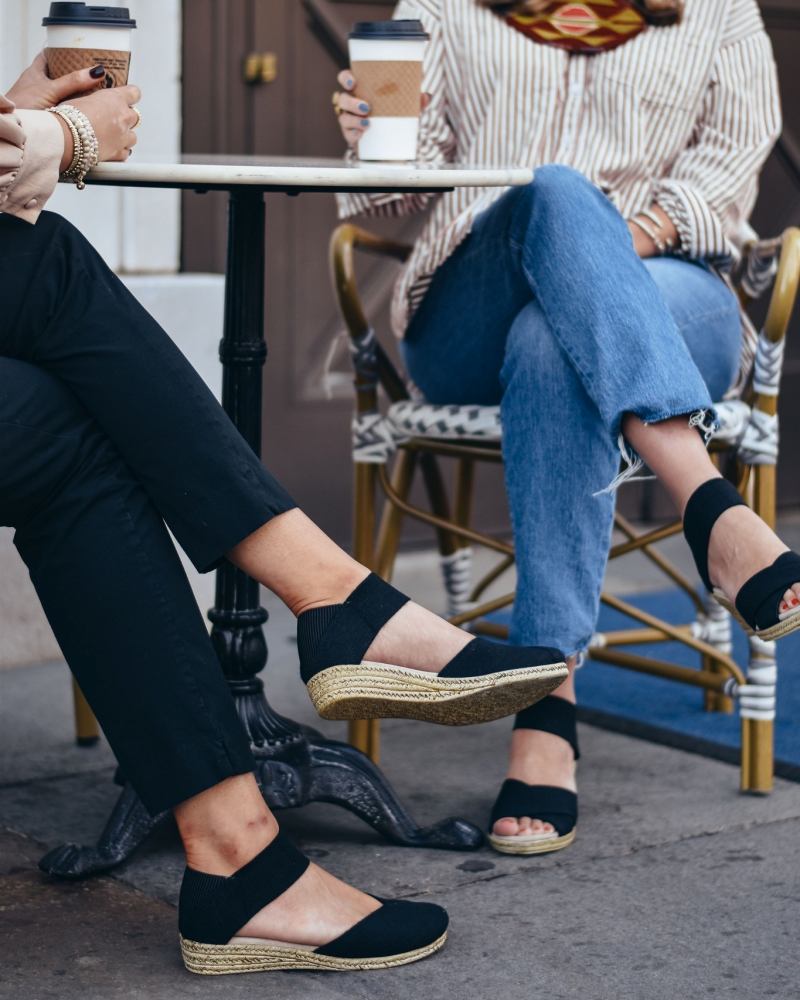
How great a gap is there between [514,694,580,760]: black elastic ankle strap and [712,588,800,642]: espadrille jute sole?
332mm

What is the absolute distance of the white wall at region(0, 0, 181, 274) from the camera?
3.15m

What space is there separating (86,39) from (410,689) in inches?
32.9

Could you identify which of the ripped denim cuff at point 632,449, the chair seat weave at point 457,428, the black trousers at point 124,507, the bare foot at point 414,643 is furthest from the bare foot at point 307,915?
the chair seat weave at point 457,428

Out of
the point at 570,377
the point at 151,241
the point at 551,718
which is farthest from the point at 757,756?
the point at 151,241

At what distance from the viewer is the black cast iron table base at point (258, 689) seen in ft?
6.99

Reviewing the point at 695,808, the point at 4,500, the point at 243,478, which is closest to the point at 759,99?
the point at 695,808

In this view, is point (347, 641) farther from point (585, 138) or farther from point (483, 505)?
point (483, 505)

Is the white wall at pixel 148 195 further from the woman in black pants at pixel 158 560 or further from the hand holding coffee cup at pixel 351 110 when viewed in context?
the woman in black pants at pixel 158 560

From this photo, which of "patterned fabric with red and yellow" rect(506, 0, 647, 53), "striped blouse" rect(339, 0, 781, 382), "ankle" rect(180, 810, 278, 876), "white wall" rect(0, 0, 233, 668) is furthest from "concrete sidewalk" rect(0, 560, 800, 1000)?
"patterned fabric with red and yellow" rect(506, 0, 647, 53)

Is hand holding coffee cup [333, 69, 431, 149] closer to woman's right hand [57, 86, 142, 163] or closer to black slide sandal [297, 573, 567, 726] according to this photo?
woman's right hand [57, 86, 142, 163]

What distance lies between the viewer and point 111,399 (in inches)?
67.7

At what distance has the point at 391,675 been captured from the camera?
178 cm

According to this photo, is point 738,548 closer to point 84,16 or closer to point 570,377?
point 570,377

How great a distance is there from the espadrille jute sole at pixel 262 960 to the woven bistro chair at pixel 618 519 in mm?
740
